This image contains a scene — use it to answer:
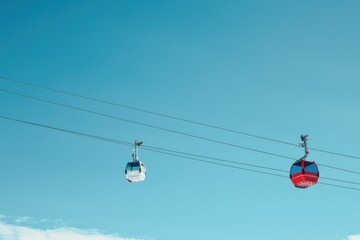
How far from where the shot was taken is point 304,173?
49.8 ft

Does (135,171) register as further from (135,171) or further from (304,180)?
(304,180)

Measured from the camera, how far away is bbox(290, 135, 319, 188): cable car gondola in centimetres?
1523

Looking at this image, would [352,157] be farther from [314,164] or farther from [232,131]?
[232,131]

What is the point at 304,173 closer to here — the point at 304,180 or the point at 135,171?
the point at 304,180

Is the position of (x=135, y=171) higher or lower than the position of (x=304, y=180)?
higher

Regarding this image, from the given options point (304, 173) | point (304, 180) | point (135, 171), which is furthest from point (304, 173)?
point (135, 171)

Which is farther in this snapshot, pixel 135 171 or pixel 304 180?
pixel 304 180

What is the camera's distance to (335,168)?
1681 cm

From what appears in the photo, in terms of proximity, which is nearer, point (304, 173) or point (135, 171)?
point (135, 171)

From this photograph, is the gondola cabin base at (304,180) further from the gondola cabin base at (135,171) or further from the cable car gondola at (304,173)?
the gondola cabin base at (135,171)

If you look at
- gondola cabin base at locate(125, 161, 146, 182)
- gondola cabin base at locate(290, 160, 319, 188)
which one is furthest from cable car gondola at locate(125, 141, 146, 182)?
gondola cabin base at locate(290, 160, 319, 188)

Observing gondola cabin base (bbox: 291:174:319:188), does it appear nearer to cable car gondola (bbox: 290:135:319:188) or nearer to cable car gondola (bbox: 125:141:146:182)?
cable car gondola (bbox: 290:135:319:188)

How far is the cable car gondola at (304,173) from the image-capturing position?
15234 millimetres

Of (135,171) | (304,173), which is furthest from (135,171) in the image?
(304,173)
